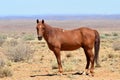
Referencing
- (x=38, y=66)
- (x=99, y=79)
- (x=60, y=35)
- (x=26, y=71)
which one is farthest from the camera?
(x=38, y=66)

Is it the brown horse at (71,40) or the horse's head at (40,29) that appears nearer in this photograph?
the horse's head at (40,29)

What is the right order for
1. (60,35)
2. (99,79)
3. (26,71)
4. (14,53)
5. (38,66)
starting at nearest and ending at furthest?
(99,79) < (60,35) < (26,71) < (38,66) < (14,53)

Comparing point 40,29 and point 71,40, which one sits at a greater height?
point 40,29

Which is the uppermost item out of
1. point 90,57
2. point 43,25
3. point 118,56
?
point 43,25

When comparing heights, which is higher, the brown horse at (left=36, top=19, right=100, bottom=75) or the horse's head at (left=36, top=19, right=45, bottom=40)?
the horse's head at (left=36, top=19, right=45, bottom=40)

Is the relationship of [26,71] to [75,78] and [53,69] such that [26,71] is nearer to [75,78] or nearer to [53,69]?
[53,69]

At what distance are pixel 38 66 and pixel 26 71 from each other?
8.10 feet

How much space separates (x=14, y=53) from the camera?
25.7 meters

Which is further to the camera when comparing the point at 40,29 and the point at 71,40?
the point at 71,40

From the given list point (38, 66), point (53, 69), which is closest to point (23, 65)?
point (38, 66)

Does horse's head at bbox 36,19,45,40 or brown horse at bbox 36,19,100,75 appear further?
brown horse at bbox 36,19,100,75

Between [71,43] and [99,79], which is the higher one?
[71,43]

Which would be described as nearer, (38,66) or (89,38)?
(89,38)

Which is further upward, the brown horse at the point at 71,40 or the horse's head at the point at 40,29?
the horse's head at the point at 40,29
